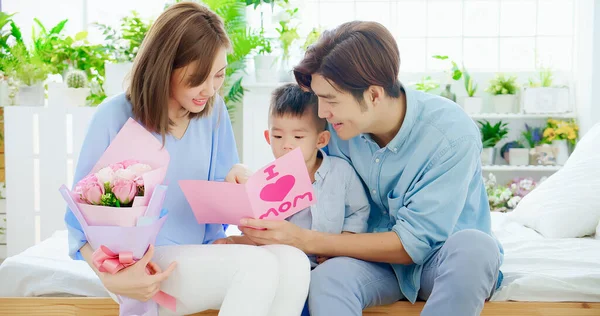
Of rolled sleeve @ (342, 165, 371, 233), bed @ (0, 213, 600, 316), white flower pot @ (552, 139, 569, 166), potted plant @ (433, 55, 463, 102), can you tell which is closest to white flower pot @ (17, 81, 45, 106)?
bed @ (0, 213, 600, 316)

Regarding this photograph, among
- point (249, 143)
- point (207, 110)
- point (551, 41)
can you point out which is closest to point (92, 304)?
point (207, 110)

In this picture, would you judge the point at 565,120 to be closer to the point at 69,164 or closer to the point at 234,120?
the point at 234,120

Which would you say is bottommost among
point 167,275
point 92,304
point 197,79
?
point 92,304

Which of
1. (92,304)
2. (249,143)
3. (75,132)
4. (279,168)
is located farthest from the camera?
(249,143)

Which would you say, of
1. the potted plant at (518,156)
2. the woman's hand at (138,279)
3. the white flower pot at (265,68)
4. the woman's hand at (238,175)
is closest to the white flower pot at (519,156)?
the potted plant at (518,156)

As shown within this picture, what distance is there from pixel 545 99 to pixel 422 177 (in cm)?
287

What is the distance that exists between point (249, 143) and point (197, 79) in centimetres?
254

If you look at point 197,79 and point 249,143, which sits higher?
point 197,79

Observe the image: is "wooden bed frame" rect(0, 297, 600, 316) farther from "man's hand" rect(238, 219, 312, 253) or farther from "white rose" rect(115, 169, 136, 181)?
"white rose" rect(115, 169, 136, 181)

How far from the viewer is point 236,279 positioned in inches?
63.3

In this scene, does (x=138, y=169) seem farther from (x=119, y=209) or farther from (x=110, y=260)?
(x=110, y=260)

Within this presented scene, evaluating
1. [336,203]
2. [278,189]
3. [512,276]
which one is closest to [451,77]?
[512,276]

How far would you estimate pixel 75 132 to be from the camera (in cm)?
376

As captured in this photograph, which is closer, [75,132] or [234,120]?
[75,132]
